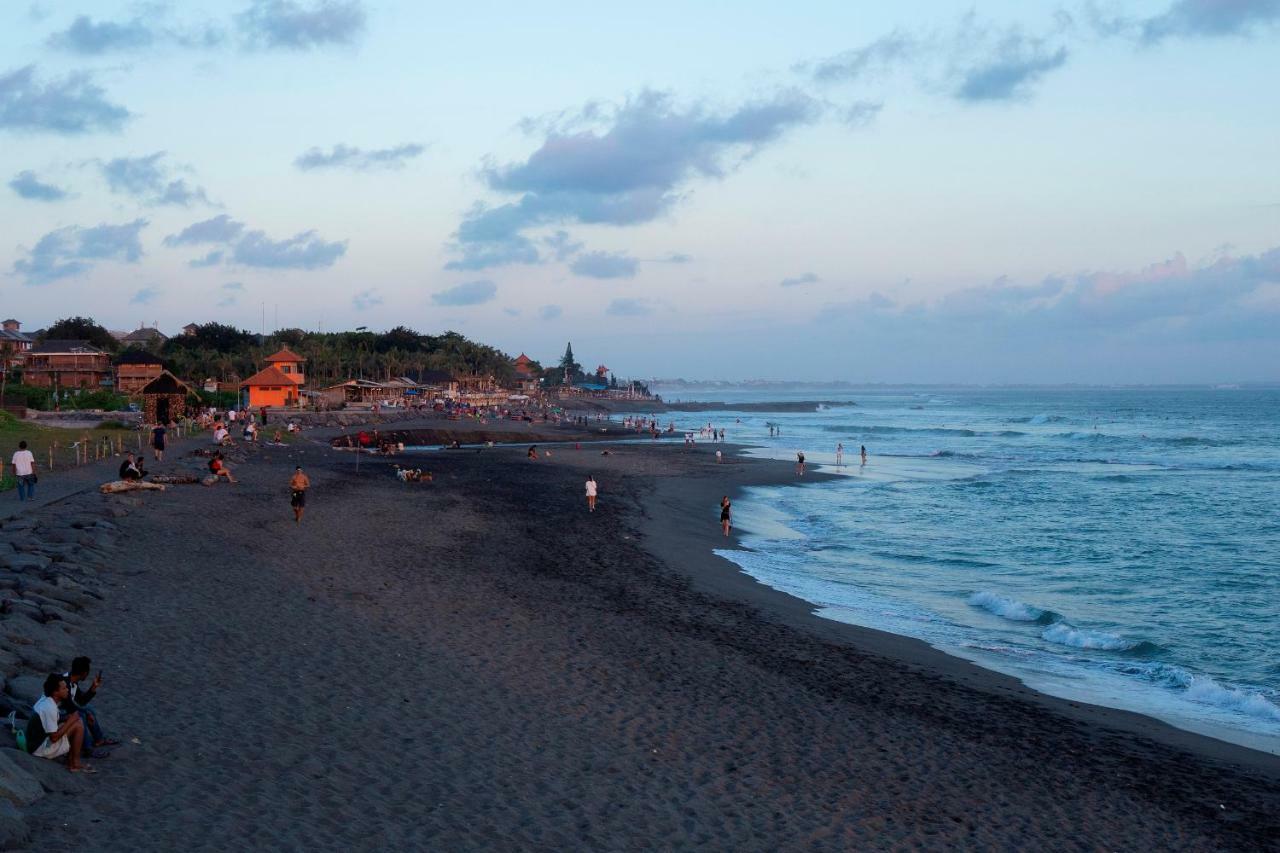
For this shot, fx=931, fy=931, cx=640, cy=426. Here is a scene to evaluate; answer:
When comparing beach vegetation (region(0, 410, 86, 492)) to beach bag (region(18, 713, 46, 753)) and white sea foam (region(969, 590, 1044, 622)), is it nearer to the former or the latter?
beach bag (region(18, 713, 46, 753))

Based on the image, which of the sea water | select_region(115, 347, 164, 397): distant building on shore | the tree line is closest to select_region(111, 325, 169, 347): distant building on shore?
the tree line

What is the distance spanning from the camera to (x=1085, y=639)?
1582 cm

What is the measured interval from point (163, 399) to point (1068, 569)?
139 ft

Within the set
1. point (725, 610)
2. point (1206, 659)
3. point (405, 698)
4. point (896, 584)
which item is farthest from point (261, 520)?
point (1206, 659)

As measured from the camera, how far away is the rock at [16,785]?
630cm

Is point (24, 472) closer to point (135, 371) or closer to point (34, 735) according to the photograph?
point (34, 735)

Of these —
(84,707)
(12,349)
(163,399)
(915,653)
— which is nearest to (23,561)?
(84,707)

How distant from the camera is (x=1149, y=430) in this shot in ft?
289

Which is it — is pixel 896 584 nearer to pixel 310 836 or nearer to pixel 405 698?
pixel 405 698

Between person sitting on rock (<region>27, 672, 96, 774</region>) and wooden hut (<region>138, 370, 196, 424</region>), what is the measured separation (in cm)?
4193

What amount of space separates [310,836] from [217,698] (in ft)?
10.7

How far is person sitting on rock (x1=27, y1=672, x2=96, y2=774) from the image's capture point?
23.2ft

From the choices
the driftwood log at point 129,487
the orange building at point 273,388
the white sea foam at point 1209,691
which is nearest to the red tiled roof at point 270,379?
the orange building at point 273,388

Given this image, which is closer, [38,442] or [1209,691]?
[1209,691]
